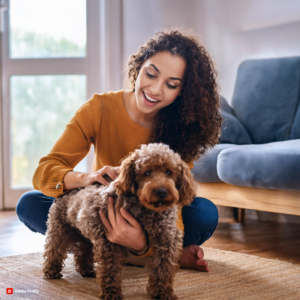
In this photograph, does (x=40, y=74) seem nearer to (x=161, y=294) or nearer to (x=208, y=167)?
(x=208, y=167)

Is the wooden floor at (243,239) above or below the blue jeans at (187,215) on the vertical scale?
below

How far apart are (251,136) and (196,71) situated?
114 centimetres

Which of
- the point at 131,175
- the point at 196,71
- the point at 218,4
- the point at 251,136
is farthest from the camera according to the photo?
the point at 218,4

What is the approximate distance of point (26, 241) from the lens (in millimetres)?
2082

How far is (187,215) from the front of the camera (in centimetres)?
161

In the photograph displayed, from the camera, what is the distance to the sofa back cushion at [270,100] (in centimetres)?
239

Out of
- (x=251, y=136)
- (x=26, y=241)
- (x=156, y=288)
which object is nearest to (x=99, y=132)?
(x=156, y=288)

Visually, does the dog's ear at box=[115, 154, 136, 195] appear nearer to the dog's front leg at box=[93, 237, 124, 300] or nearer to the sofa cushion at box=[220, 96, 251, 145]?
the dog's front leg at box=[93, 237, 124, 300]

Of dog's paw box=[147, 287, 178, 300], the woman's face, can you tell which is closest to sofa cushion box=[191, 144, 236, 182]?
the woman's face

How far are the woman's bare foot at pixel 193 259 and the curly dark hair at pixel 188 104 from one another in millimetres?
365

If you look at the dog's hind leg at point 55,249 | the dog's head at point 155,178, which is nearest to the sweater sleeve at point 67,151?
the dog's hind leg at point 55,249

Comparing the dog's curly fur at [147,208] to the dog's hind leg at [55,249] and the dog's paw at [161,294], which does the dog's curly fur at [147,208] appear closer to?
the dog's paw at [161,294]

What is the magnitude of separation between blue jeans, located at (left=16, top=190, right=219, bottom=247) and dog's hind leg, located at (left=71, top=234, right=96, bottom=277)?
0.91ft

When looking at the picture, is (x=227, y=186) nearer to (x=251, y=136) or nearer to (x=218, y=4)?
(x=251, y=136)
